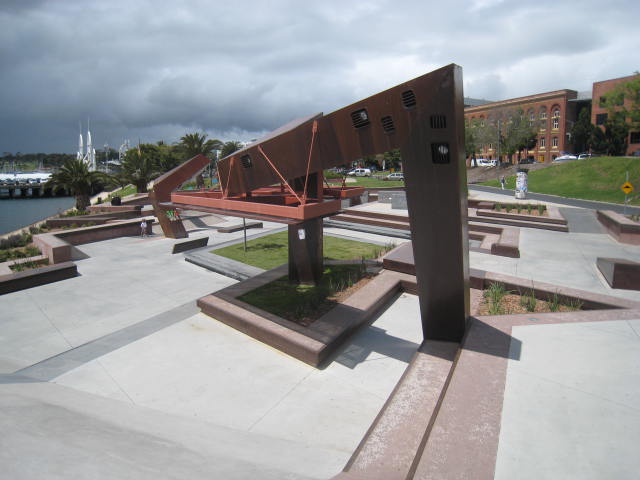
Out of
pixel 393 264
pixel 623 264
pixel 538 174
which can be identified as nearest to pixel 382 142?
pixel 393 264

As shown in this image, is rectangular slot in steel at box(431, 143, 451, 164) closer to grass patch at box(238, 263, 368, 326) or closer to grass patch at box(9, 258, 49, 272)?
grass patch at box(238, 263, 368, 326)

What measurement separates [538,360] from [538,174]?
46.0 meters

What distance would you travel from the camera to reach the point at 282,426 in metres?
5.66

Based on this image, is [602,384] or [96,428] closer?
[96,428]

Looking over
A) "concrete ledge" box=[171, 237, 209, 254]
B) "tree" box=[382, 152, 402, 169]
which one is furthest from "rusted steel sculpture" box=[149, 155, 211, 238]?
"tree" box=[382, 152, 402, 169]

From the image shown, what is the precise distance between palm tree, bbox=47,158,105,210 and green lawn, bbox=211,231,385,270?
25.0m

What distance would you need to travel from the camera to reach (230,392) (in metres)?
6.56

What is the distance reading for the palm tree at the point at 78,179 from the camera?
3372 centimetres

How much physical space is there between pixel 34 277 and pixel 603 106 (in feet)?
222

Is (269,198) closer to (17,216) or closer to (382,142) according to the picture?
(382,142)

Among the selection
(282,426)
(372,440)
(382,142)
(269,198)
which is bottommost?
(282,426)

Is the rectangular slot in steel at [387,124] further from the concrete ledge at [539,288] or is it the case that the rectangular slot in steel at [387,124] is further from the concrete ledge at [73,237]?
the concrete ledge at [73,237]

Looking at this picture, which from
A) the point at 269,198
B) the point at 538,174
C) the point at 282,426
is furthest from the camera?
the point at 538,174

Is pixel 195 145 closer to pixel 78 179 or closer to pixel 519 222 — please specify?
pixel 78 179
